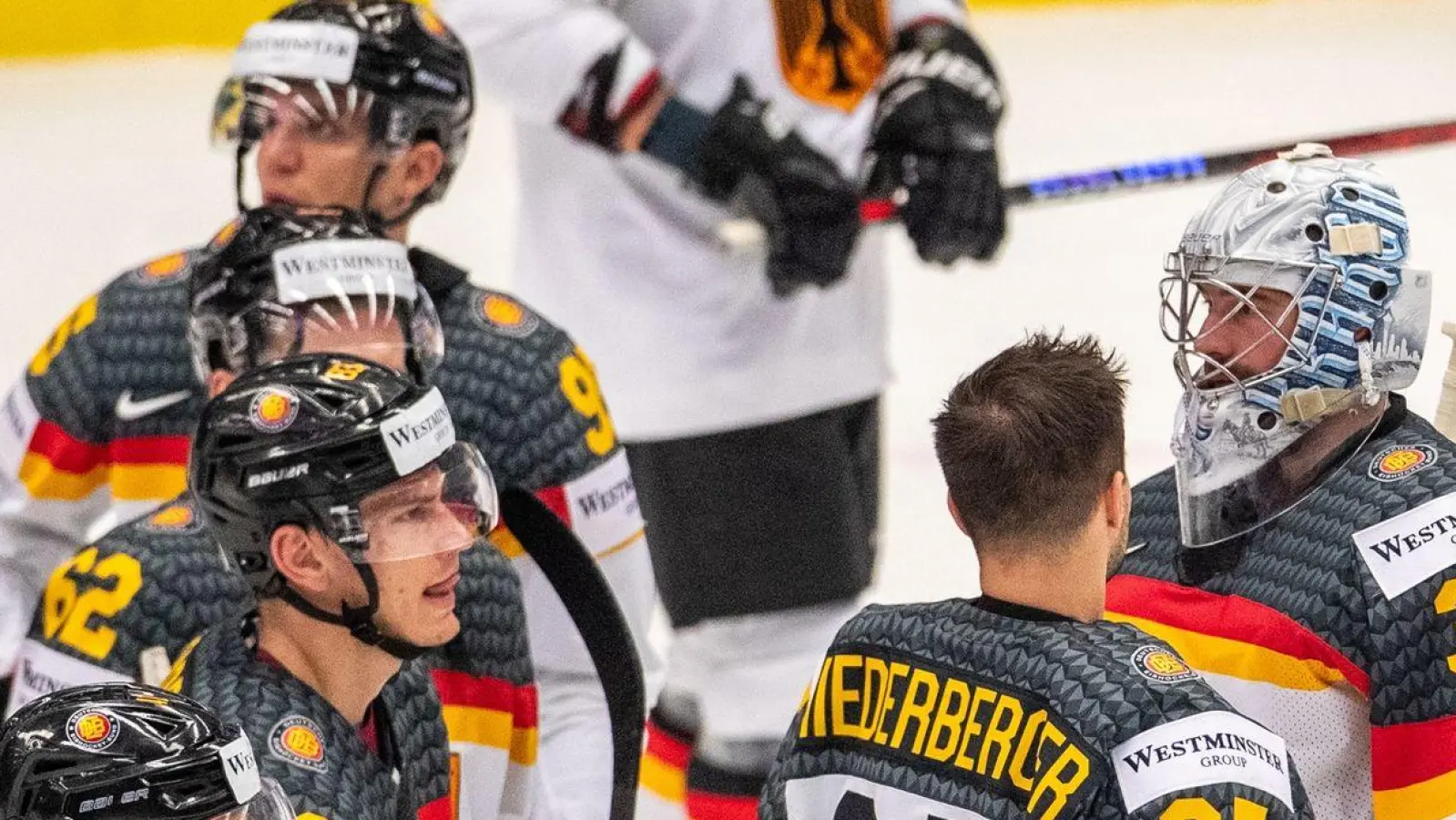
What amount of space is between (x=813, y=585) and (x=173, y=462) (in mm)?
1122

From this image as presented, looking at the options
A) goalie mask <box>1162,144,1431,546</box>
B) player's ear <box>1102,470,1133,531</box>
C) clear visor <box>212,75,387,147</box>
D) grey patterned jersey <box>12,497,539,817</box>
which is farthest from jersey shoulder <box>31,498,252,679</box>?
goalie mask <box>1162,144,1431,546</box>

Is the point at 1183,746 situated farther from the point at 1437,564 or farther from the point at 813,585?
the point at 813,585

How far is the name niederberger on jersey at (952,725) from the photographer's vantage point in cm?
163

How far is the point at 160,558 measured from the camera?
6.91 ft

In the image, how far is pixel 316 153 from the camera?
8.64ft

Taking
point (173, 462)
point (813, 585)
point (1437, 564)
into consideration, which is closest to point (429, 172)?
point (173, 462)

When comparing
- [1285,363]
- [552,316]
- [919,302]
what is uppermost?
[1285,363]

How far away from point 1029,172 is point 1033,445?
554 cm

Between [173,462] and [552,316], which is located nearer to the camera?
[173,462]

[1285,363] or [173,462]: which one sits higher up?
[1285,363]

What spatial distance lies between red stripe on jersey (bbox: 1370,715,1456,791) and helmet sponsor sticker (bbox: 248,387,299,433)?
0.92 m

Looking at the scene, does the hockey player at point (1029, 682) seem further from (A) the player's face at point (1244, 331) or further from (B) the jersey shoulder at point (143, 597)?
(B) the jersey shoulder at point (143, 597)

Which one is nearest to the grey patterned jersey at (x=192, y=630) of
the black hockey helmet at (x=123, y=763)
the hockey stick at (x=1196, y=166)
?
the black hockey helmet at (x=123, y=763)

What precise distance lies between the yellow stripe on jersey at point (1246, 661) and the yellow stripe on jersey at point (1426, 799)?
108 millimetres
